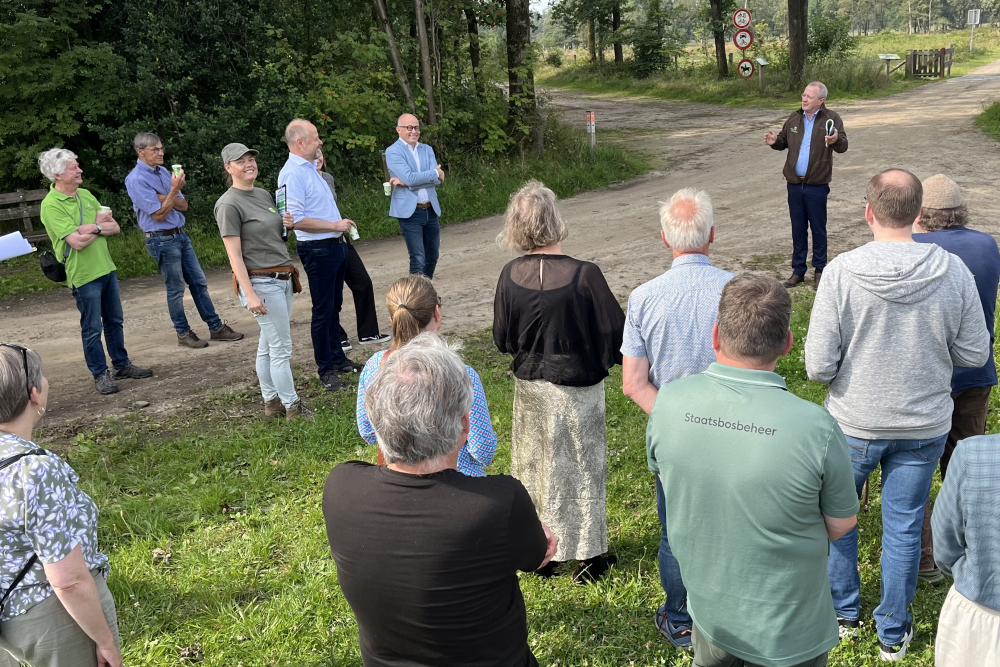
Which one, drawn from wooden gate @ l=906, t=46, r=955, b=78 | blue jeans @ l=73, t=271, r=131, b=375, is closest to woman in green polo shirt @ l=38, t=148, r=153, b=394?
blue jeans @ l=73, t=271, r=131, b=375

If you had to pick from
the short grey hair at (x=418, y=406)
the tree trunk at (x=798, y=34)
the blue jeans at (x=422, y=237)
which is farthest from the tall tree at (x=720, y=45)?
the short grey hair at (x=418, y=406)

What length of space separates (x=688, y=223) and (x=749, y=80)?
25.1 meters

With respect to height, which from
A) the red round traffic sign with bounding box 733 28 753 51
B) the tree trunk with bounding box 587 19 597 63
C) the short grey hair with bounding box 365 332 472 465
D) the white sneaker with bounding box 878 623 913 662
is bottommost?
the white sneaker with bounding box 878 623 913 662

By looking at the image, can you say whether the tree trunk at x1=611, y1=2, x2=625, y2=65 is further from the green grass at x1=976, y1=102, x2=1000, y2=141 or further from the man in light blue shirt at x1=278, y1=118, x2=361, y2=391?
the man in light blue shirt at x1=278, y1=118, x2=361, y2=391

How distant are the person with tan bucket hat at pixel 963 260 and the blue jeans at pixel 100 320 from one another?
615cm

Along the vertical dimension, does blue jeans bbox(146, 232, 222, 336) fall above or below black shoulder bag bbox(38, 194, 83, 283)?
below

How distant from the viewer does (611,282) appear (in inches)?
349

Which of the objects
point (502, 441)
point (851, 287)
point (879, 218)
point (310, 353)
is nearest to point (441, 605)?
point (851, 287)

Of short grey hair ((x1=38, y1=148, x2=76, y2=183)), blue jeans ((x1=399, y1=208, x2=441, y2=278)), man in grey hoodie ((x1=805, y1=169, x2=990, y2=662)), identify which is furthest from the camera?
blue jeans ((x1=399, y1=208, x2=441, y2=278))

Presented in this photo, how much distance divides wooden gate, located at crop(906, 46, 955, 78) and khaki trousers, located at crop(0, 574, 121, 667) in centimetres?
3308

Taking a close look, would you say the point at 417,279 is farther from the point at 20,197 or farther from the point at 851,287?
the point at 20,197

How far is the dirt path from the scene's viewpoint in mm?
7305

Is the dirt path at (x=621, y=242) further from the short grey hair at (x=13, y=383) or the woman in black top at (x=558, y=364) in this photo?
the short grey hair at (x=13, y=383)

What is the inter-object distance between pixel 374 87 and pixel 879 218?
11.7 meters
